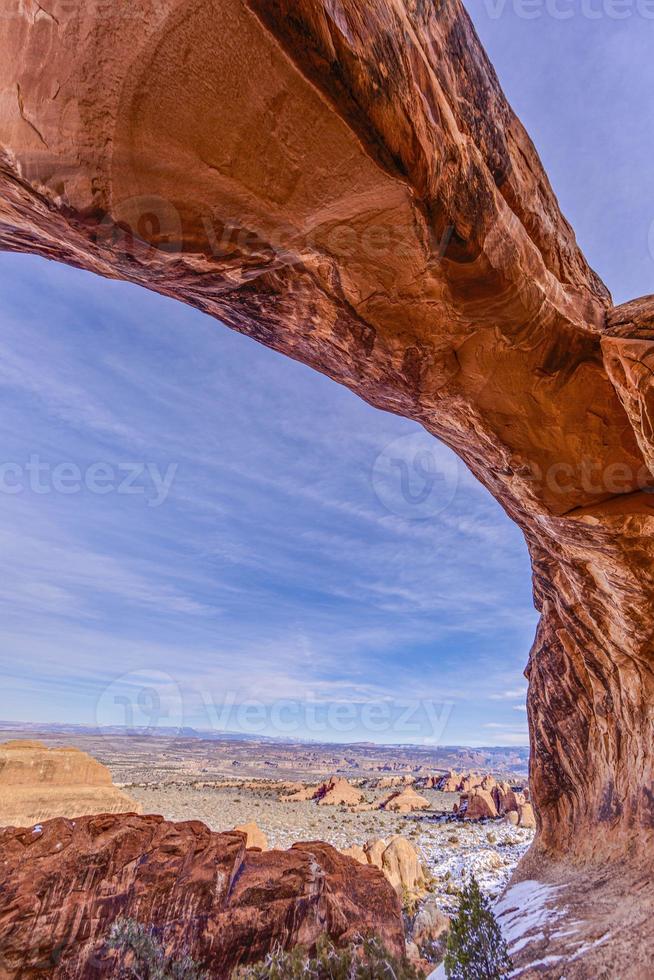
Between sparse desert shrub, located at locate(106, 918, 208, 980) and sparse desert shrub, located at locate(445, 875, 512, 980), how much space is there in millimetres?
4312

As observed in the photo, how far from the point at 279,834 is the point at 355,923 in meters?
23.7

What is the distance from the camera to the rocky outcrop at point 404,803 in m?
41.1

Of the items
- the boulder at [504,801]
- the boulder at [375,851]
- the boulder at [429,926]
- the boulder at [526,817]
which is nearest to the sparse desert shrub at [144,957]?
the boulder at [429,926]

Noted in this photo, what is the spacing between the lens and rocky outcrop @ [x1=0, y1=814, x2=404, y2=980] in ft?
24.5

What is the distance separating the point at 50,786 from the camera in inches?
906

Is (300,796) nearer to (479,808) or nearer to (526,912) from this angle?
(479,808)

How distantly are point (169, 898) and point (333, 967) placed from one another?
3.44 metres

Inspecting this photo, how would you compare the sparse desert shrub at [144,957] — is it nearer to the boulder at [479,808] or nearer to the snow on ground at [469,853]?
the snow on ground at [469,853]

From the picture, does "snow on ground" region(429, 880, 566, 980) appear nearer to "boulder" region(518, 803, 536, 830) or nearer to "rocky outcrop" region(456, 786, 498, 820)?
"boulder" region(518, 803, 536, 830)

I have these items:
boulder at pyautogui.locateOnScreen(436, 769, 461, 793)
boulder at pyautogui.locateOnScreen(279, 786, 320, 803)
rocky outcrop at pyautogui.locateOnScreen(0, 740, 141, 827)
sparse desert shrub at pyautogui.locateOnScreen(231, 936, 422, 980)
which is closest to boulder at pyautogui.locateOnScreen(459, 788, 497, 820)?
boulder at pyautogui.locateOnScreen(279, 786, 320, 803)

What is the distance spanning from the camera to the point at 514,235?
209 inches

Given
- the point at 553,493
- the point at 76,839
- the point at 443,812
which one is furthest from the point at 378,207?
the point at 443,812

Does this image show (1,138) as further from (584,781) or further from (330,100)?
(584,781)

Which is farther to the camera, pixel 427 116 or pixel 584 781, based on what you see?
pixel 584 781
